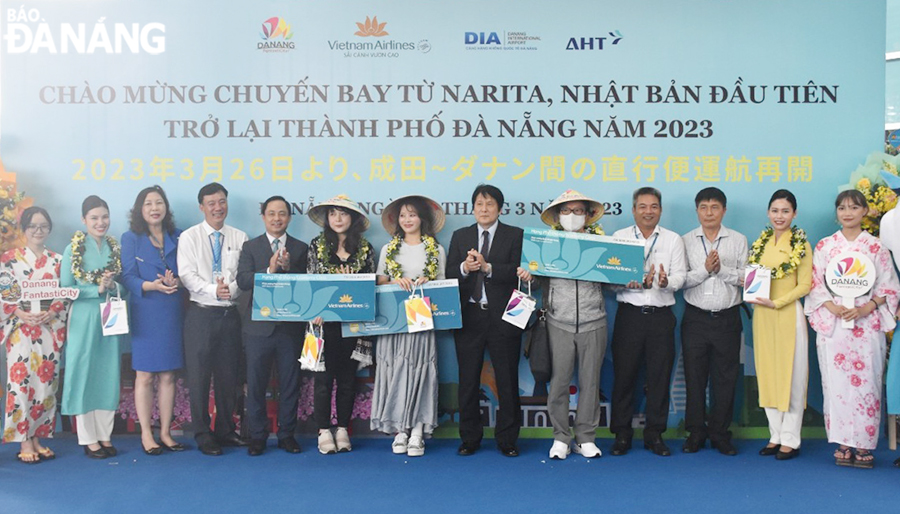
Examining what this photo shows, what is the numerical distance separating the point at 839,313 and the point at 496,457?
7.69 ft

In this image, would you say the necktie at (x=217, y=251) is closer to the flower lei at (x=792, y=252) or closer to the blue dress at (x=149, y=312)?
the blue dress at (x=149, y=312)

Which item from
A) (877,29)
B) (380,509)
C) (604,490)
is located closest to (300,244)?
(380,509)

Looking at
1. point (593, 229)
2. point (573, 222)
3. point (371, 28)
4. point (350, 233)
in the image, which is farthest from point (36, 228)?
point (593, 229)

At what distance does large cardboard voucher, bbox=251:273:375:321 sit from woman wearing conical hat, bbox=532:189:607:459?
121 cm

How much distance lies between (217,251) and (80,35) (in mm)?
1988

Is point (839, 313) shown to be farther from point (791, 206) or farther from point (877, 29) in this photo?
point (877, 29)

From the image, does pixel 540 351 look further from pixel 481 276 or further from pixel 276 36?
pixel 276 36

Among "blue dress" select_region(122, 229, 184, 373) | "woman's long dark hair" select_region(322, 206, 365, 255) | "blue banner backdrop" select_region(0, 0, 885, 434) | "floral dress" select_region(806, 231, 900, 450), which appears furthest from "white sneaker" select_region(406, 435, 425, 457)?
"floral dress" select_region(806, 231, 900, 450)

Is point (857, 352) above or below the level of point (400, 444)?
above

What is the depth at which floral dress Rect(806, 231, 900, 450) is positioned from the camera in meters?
4.39

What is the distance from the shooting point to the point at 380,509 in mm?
3682

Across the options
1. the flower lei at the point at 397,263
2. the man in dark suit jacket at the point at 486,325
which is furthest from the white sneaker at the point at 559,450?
the flower lei at the point at 397,263

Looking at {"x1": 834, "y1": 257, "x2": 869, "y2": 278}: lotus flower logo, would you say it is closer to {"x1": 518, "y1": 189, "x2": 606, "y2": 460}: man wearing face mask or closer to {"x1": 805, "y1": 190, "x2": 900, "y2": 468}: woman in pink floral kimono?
{"x1": 805, "y1": 190, "x2": 900, "y2": 468}: woman in pink floral kimono

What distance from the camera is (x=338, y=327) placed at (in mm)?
4656
